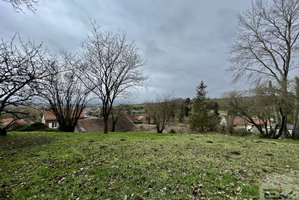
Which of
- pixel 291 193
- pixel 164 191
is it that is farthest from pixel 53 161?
pixel 291 193

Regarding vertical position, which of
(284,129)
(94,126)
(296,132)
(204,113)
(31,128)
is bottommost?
(94,126)

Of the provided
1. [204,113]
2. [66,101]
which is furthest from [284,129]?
[66,101]

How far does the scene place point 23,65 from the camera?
4746 mm

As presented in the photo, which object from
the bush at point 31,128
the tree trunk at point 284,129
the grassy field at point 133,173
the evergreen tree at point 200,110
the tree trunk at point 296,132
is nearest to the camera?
the grassy field at point 133,173

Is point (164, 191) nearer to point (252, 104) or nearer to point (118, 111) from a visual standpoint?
point (252, 104)

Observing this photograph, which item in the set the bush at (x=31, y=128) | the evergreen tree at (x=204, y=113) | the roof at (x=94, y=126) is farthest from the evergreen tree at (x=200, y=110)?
the bush at (x=31, y=128)

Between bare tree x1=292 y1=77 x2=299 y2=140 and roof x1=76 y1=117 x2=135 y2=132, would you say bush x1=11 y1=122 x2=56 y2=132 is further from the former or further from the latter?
bare tree x1=292 y1=77 x2=299 y2=140

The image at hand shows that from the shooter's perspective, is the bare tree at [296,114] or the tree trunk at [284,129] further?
the tree trunk at [284,129]

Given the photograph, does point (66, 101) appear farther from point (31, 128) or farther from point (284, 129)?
point (284, 129)

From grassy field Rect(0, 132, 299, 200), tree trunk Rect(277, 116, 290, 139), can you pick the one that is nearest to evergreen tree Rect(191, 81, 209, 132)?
tree trunk Rect(277, 116, 290, 139)

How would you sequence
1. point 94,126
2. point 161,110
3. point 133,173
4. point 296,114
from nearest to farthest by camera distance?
point 133,173
point 296,114
point 161,110
point 94,126

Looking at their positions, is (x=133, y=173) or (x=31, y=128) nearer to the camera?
(x=133, y=173)

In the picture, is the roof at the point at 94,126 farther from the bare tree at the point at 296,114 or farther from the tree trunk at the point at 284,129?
the bare tree at the point at 296,114

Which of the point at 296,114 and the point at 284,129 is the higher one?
the point at 296,114
